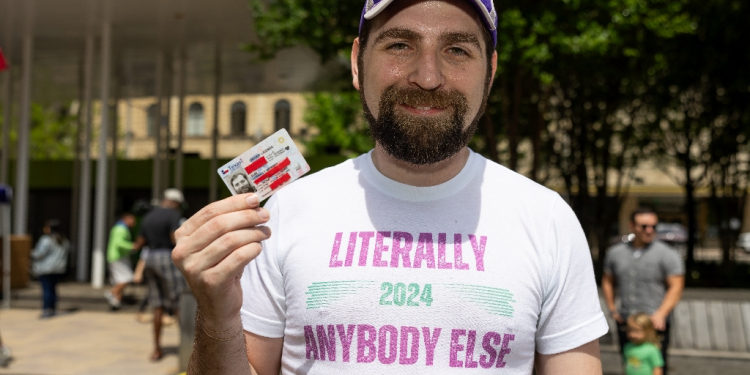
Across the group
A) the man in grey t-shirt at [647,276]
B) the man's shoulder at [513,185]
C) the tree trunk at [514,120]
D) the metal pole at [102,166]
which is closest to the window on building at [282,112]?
the metal pole at [102,166]

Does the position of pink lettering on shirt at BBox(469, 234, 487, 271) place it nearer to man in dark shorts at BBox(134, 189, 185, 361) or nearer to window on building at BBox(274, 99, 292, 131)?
man in dark shorts at BBox(134, 189, 185, 361)

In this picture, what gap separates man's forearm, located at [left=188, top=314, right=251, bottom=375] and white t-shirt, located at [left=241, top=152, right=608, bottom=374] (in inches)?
5.9

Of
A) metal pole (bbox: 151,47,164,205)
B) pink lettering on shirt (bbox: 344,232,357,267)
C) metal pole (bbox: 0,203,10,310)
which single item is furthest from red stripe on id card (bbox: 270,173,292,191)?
metal pole (bbox: 151,47,164,205)

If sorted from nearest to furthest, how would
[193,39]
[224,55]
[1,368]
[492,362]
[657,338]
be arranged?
1. [492,362]
2. [657,338]
3. [1,368]
4. [193,39]
5. [224,55]

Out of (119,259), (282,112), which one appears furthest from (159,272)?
(282,112)

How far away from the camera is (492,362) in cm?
165

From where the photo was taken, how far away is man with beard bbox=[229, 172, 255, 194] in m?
1.63

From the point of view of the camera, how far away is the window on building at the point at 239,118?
161 feet

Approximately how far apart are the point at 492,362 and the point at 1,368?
900 cm

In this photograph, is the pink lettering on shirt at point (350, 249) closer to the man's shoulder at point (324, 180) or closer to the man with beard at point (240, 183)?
the man's shoulder at point (324, 180)

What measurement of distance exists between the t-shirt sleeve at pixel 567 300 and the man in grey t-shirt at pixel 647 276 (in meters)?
5.24

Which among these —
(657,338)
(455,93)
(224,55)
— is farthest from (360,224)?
(224,55)

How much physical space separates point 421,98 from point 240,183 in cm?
51

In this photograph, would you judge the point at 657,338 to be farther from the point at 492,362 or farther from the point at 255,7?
the point at 255,7
